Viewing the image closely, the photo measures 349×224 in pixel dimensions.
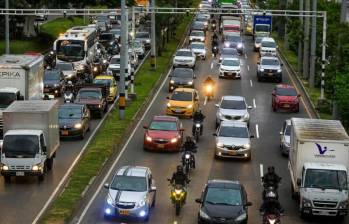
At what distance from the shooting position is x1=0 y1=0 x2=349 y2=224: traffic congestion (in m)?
29.3

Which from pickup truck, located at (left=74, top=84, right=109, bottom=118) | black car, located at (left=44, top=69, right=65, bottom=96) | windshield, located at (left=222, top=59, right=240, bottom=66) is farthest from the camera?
windshield, located at (left=222, top=59, right=240, bottom=66)

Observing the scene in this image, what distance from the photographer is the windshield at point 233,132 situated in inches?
1575

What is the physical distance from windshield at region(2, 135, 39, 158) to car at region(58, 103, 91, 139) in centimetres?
848

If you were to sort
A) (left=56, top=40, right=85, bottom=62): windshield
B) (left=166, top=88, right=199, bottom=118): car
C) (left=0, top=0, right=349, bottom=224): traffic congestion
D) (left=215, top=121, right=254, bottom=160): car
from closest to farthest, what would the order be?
(left=0, top=0, right=349, bottom=224): traffic congestion < (left=215, top=121, right=254, bottom=160): car < (left=166, top=88, right=199, bottom=118): car < (left=56, top=40, right=85, bottom=62): windshield

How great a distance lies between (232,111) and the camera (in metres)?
47.4

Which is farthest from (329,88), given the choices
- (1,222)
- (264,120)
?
(1,222)

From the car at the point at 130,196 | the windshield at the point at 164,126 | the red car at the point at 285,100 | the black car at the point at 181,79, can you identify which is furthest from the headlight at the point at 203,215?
the black car at the point at 181,79

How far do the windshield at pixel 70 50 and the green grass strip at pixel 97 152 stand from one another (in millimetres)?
4596

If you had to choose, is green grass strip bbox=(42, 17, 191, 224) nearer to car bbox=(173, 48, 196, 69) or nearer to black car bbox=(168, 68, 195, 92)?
black car bbox=(168, 68, 195, 92)

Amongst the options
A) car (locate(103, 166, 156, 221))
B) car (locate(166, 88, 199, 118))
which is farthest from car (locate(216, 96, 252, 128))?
car (locate(103, 166, 156, 221))

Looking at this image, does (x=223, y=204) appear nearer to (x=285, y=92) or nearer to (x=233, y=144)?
(x=233, y=144)

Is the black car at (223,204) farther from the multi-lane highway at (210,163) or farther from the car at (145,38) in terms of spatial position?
the car at (145,38)

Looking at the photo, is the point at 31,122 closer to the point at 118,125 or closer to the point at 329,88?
the point at 118,125

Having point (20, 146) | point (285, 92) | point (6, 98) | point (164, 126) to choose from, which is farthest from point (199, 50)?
point (20, 146)
